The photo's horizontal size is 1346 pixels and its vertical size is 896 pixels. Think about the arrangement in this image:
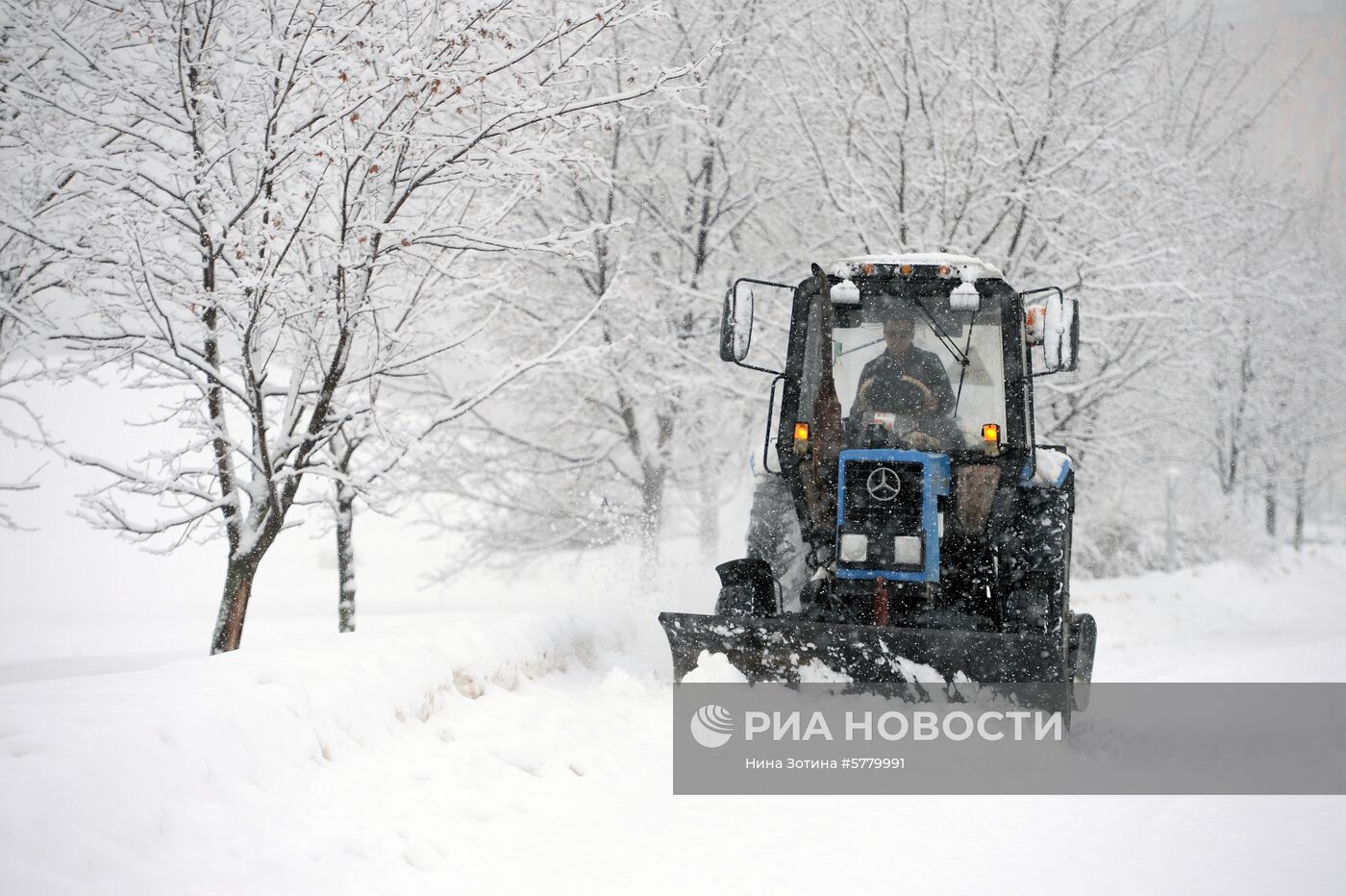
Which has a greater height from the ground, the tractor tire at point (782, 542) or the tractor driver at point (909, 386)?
the tractor driver at point (909, 386)

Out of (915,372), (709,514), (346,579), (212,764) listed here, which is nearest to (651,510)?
(709,514)

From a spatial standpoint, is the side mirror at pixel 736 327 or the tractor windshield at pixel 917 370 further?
the tractor windshield at pixel 917 370

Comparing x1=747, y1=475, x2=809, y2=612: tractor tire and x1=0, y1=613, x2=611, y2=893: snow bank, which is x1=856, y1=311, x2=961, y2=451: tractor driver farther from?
x1=0, y1=613, x2=611, y2=893: snow bank

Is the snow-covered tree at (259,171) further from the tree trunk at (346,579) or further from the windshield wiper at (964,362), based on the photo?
the windshield wiper at (964,362)

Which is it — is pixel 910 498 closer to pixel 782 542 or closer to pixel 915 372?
pixel 915 372

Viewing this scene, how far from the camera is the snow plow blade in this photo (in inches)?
192

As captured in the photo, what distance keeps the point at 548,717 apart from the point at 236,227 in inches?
121

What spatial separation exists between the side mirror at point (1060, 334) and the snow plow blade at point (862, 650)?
1587 millimetres

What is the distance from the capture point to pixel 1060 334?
556 cm

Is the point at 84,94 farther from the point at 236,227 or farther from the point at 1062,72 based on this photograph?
the point at 1062,72

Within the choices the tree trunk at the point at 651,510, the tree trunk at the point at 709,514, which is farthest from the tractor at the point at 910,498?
the tree trunk at the point at 709,514

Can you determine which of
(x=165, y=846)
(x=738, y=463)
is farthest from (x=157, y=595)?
(x=165, y=846)

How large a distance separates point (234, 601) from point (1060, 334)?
4.84m

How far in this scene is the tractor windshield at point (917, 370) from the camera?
5949 millimetres
